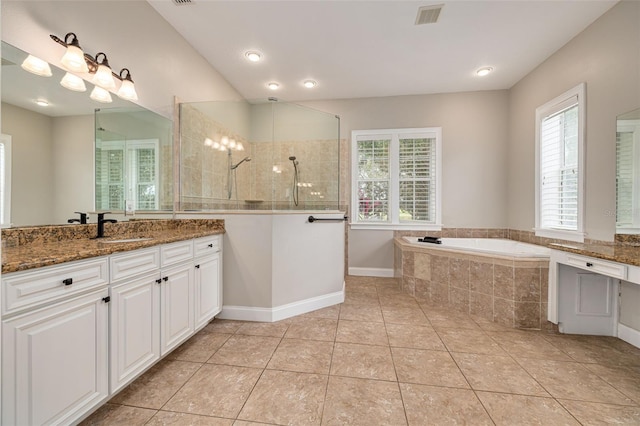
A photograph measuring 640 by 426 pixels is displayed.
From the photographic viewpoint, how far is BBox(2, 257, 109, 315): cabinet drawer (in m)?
0.98

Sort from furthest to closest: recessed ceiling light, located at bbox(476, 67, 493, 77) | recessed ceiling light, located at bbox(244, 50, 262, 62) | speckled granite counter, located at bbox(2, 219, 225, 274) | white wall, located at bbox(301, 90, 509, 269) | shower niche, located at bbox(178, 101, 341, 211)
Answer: white wall, located at bbox(301, 90, 509, 269), recessed ceiling light, located at bbox(476, 67, 493, 77), recessed ceiling light, located at bbox(244, 50, 262, 62), shower niche, located at bbox(178, 101, 341, 211), speckled granite counter, located at bbox(2, 219, 225, 274)

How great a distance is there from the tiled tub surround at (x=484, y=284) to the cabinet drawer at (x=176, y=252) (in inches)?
100

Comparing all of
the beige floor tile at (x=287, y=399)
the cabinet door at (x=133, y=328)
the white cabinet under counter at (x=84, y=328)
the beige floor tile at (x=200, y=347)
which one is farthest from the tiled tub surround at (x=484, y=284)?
the cabinet door at (x=133, y=328)

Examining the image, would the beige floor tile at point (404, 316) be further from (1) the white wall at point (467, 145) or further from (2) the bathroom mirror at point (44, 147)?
(2) the bathroom mirror at point (44, 147)

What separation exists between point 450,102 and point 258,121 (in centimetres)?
290

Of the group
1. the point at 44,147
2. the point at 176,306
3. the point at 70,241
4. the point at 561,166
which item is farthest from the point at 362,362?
the point at 561,166

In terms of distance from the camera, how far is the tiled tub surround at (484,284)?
2.45 meters

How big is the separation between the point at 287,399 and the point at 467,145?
13.4 feet

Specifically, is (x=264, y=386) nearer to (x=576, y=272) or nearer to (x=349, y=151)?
(x=576, y=272)

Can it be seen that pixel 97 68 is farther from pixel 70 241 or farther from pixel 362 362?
pixel 362 362

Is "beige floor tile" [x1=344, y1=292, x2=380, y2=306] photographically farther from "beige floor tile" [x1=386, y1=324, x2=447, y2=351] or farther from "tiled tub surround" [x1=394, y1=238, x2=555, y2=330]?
"beige floor tile" [x1=386, y1=324, x2=447, y2=351]

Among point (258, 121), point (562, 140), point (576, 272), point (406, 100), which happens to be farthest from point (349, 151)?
point (576, 272)

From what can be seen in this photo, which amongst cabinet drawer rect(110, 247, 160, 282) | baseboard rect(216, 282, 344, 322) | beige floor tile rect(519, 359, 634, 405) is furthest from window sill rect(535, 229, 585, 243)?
cabinet drawer rect(110, 247, 160, 282)

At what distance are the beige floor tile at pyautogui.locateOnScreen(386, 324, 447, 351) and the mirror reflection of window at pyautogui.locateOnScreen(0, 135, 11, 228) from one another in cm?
253
